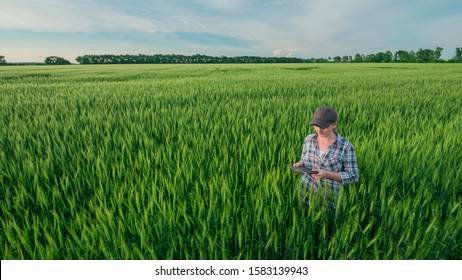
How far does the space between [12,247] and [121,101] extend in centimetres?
390

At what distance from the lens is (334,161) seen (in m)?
1.47

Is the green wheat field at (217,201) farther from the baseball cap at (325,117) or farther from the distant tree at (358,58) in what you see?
the distant tree at (358,58)

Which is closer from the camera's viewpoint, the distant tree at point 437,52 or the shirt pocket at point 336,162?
the shirt pocket at point 336,162

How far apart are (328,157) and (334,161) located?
37 mm

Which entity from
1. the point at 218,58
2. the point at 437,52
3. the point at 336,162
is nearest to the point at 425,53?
the point at 437,52

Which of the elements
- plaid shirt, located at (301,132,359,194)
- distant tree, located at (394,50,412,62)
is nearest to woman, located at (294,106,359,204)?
plaid shirt, located at (301,132,359,194)

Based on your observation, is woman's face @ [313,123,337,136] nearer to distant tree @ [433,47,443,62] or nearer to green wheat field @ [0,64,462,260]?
green wheat field @ [0,64,462,260]

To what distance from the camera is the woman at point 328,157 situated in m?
1.35

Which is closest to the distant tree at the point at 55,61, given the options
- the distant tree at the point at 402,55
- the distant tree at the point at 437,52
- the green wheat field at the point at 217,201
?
the green wheat field at the point at 217,201

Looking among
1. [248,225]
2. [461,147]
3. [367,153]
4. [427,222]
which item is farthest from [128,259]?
[461,147]

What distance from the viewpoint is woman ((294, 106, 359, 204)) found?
135 centimetres

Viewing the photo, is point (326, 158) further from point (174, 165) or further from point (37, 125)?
point (37, 125)

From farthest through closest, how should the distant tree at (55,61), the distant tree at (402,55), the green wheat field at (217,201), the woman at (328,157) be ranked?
the distant tree at (402,55)
the distant tree at (55,61)
the woman at (328,157)
the green wheat field at (217,201)

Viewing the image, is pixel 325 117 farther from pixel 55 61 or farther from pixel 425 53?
pixel 425 53
